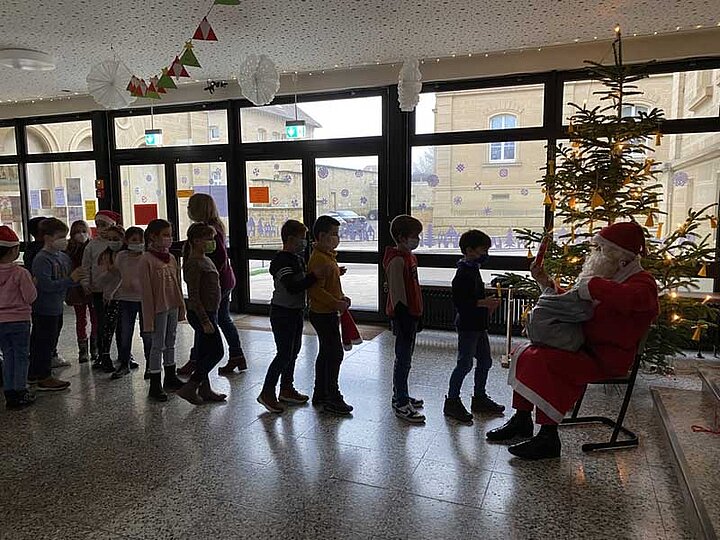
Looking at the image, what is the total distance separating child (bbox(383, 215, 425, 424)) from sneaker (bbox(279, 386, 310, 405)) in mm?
744

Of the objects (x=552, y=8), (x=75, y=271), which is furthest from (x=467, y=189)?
(x=75, y=271)

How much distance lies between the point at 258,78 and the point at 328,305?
241 cm

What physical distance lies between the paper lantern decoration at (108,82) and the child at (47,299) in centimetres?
142

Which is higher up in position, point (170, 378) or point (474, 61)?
point (474, 61)

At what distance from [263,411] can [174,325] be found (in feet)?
3.51

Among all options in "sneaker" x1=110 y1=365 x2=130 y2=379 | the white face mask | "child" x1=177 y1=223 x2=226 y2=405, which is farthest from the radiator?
the white face mask

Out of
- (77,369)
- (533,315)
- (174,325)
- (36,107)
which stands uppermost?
(36,107)

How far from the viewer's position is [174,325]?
4262 millimetres

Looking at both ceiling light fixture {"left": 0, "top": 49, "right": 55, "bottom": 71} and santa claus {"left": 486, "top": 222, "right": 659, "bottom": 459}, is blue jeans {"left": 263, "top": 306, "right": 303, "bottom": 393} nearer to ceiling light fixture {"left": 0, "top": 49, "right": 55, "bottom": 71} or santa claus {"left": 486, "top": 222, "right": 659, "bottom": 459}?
santa claus {"left": 486, "top": 222, "right": 659, "bottom": 459}

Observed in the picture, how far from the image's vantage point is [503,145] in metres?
6.04

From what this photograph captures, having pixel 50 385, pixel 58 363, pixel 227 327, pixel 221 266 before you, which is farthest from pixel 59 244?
pixel 227 327

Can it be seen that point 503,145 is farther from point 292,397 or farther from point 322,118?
point 292,397

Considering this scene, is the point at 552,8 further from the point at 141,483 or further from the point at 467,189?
the point at 141,483

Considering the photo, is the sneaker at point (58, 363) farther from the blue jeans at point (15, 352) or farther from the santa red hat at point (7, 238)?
the santa red hat at point (7, 238)
